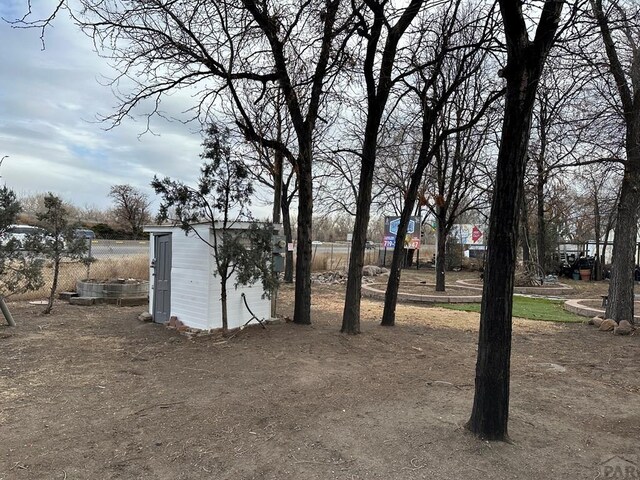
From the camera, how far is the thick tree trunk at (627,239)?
894 cm

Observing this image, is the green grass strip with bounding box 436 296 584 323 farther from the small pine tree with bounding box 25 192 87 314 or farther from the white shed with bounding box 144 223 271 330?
the small pine tree with bounding box 25 192 87 314

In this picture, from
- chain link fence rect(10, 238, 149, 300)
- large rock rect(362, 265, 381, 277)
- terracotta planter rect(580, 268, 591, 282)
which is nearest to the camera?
chain link fence rect(10, 238, 149, 300)

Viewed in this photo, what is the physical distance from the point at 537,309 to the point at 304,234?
25.6ft

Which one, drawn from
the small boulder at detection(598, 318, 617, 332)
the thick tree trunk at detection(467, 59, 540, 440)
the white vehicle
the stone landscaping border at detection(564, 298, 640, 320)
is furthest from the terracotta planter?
the white vehicle

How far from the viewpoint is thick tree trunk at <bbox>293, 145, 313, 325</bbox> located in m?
8.14

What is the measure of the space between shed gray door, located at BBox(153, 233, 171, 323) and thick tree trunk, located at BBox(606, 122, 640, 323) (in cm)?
876

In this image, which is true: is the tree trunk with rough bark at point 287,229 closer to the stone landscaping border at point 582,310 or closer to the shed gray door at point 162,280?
the shed gray door at point 162,280

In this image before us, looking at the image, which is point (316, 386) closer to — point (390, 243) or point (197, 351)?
point (197, 351)

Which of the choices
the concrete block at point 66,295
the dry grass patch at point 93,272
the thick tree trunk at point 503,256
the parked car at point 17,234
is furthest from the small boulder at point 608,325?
the concrete block at point 66,295

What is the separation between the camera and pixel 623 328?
869cm

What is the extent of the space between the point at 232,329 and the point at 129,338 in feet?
5.45

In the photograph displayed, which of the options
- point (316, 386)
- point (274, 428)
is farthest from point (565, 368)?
point (274, 428)

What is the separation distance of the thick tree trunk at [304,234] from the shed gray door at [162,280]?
2431mm

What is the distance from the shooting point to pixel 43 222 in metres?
9.55
